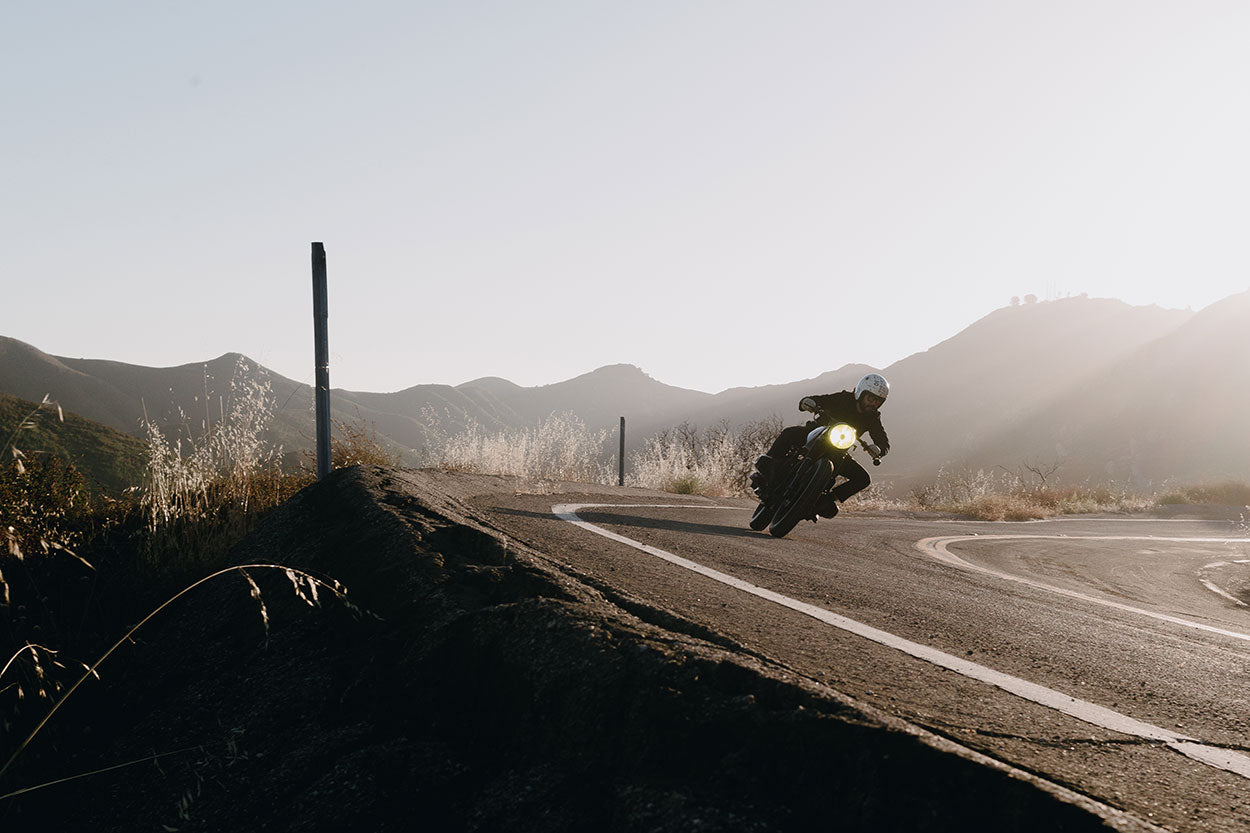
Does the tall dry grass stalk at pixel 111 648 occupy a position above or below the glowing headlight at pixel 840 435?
below

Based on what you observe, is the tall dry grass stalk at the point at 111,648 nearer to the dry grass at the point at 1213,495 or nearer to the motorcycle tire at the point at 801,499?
the motorcycle tire at the point at 801,499

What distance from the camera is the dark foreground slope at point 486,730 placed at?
6.00 feet

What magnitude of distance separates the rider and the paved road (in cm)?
64

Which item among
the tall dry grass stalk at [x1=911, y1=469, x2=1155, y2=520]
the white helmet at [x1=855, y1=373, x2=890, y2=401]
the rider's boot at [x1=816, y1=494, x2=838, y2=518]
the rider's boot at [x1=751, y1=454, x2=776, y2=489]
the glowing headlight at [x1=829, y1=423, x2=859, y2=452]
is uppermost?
the white helmet at [x1=855, y1=373, x2=890, y2=401]

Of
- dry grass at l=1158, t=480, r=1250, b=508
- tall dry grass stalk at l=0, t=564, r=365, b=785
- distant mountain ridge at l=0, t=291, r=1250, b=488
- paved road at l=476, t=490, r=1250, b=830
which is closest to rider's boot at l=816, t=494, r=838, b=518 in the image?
paved road at l=476, t=490, r=1250, b=830

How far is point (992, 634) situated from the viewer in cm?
414

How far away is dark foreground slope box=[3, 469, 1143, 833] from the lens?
183 cm

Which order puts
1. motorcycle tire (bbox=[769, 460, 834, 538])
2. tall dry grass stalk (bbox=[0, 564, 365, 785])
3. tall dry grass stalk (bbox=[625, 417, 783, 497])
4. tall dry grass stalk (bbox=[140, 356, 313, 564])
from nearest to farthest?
tall dry grass stalk (bbox=[0, 564, 365, 785]) < tall dry grass stalk (bbox=[140, 356, 313, 564]) < motorcycle tire (bbox=[769, 460, 834, 538]) < tall dry grass stalk (bbox=[625, 417, 783, 497])

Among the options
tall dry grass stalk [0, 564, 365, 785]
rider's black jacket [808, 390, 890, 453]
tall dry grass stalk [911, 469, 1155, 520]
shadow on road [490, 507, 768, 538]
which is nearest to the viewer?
tall dry grass stalk [0, 564, 365, 785]

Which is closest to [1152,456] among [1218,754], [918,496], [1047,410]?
[1047,410]

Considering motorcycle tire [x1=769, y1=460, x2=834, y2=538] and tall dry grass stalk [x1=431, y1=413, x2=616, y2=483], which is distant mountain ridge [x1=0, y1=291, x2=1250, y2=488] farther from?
motorcycle tire [x1=769, y1=460, x2=834, y2=538]

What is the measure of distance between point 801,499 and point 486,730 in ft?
19.7

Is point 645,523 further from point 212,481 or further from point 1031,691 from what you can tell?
point 1031,691

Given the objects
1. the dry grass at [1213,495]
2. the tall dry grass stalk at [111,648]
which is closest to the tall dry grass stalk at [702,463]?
the tall dry grass stalk at [111,648]
